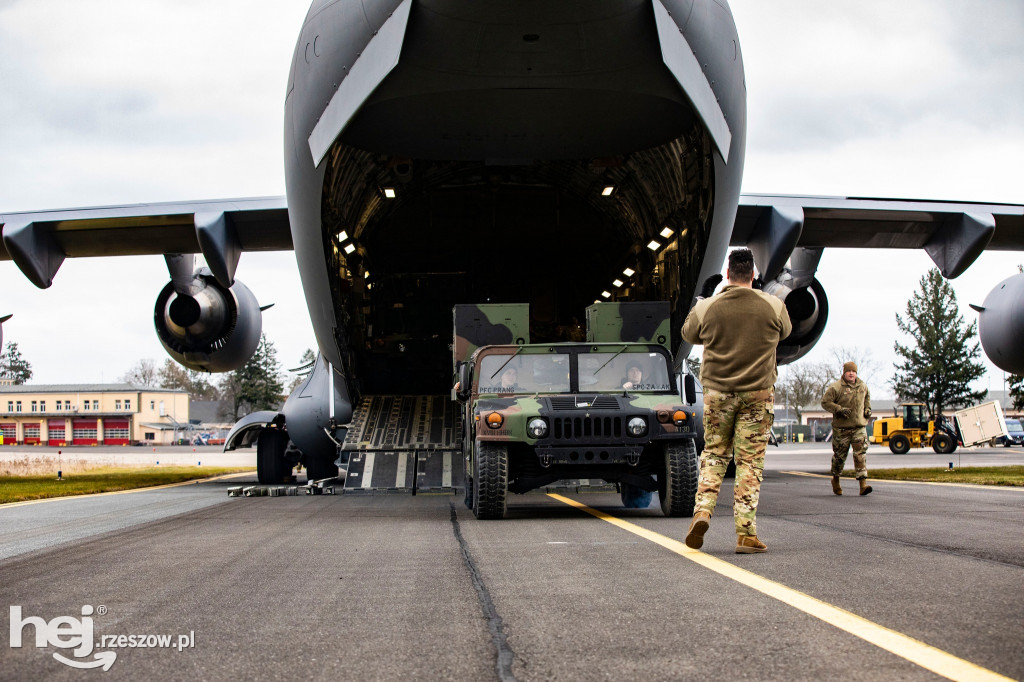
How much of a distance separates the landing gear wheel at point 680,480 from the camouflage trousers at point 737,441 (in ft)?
7.14

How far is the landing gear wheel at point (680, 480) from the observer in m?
8.01

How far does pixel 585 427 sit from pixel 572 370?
1132 millimetres

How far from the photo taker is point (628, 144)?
43.0ft

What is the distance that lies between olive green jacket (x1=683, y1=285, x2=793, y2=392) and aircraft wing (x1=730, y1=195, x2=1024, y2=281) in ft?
27.1

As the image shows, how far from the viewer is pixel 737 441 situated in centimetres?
574

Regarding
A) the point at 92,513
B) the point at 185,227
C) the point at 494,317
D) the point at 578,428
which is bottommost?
the point at 92,513

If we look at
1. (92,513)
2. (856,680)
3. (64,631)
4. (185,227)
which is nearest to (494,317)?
(92,513)

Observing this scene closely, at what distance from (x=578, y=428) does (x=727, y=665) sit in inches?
212

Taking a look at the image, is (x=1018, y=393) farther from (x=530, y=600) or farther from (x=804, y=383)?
(x=530, y=600)

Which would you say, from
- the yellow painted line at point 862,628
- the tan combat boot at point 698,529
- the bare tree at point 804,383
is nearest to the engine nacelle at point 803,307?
the tan combat boot at point 698,529

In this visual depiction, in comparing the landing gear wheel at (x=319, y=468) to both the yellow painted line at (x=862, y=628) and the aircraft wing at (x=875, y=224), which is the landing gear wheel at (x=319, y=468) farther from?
the yellow painted line at (x=862, y=628)

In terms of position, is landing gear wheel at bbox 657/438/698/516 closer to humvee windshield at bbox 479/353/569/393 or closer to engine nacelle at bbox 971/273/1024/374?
humvee windshield at bbox 479/353/569/393

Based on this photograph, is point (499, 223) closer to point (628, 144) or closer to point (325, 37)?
point (628, 144)

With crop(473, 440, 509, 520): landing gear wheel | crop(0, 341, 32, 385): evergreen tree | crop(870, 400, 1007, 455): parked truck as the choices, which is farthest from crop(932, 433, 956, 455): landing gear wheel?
crop(0, 341, 32, 385): evergreen tree
